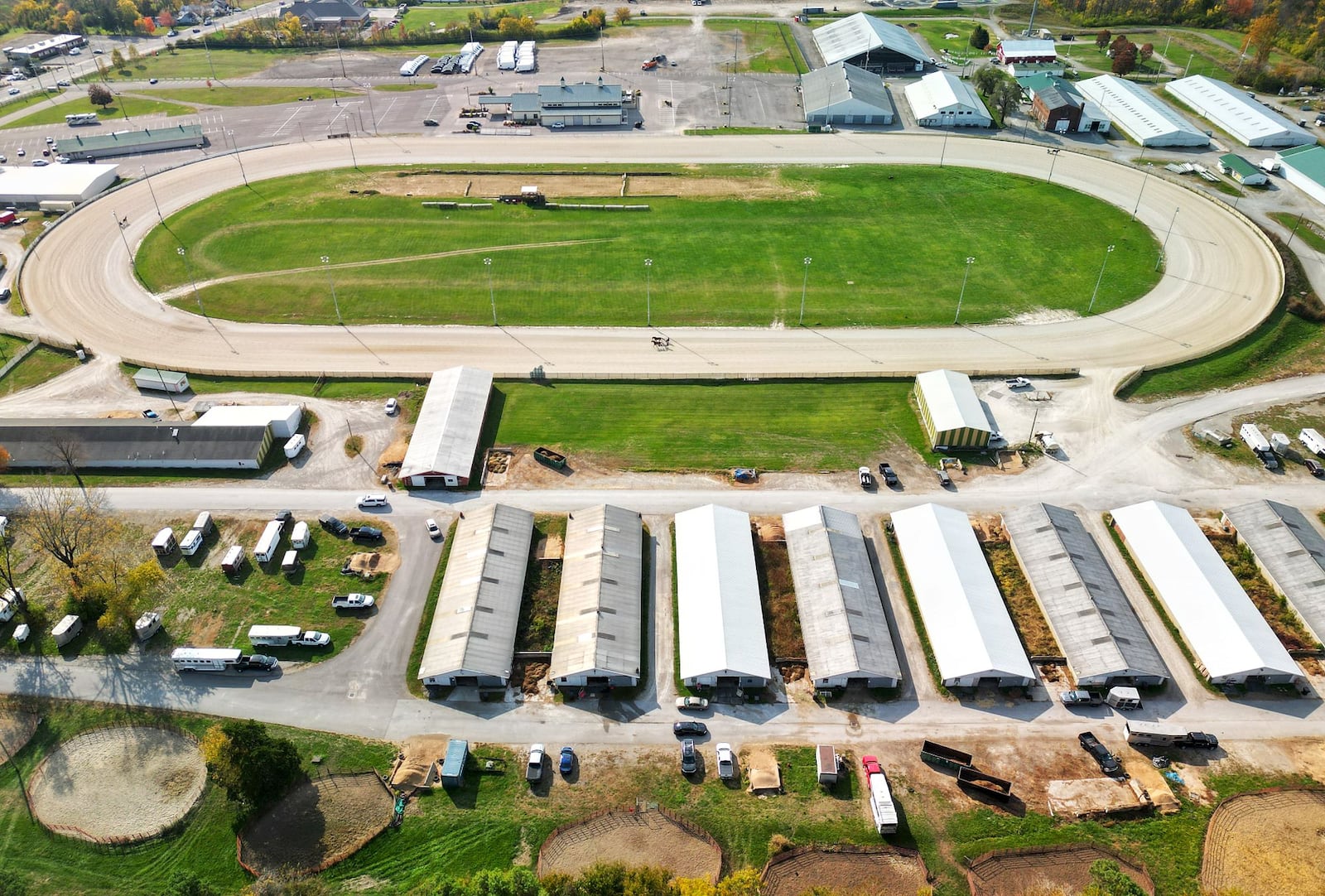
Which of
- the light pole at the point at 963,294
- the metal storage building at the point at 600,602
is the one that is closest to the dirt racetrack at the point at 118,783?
the metal storage building at the point at 600,602

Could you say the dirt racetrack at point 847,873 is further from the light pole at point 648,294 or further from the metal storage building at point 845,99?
the metal storage building at point 845,99

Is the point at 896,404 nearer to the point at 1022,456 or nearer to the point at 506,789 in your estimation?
the point at 1022,456

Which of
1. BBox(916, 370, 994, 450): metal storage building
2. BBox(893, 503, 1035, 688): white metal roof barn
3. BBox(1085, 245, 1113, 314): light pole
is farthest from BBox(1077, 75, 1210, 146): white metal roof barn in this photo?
BBox(893, 503, 1035, 688): white metal roof barn

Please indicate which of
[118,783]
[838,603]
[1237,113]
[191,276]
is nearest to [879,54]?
[1237,113]

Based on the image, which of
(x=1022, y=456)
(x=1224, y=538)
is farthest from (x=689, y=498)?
(x=1224, y=538)

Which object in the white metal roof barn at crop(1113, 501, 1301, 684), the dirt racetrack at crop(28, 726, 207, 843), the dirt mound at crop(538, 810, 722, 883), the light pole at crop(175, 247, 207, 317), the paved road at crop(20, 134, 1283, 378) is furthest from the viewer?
the light pole at crop(175, 247, 207, 317)

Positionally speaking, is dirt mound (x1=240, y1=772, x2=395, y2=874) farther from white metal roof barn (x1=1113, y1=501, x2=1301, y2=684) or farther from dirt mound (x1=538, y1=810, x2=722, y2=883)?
white metal roof barn (x1=1113, y1=501, x2=1301, y2=684)
